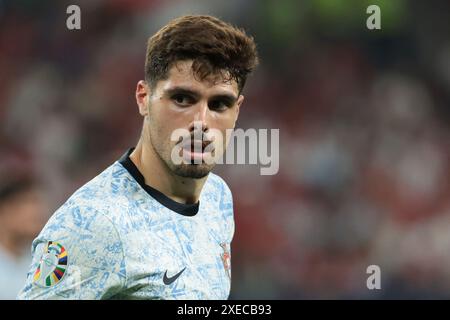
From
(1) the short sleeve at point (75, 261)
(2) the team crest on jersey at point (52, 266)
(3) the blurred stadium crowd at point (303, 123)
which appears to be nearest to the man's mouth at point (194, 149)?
(1) the short sleeve at point (75, 261)

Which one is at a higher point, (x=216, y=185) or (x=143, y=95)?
(x=143, y=95)

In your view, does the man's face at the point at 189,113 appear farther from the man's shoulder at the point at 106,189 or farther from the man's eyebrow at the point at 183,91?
the man's shoulder at the point at 106,189

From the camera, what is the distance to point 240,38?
2984 mm

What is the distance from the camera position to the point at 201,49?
2846 mm

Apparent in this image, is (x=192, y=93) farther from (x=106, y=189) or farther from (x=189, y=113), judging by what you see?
(x=106, y=189)

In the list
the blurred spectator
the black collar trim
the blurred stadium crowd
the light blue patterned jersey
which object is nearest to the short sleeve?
the light blue patterned jersey

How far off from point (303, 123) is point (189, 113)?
4089mm

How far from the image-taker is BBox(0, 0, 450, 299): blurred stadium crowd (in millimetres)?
6352

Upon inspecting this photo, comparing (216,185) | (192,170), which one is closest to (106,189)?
(192,170)

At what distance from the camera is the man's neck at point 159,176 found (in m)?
2.97

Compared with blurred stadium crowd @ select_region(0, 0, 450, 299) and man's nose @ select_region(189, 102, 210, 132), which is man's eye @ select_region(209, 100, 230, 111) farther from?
blurred stadium crowd @ select_region(0, 0, 450, 299)

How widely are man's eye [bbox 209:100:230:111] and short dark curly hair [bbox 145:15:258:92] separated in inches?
3.9

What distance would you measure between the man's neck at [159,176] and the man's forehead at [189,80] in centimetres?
30
